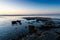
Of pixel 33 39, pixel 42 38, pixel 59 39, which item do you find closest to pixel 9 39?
pixel 33 39

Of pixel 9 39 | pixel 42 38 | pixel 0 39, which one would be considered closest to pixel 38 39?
pixel 42 38

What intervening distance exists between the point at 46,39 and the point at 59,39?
219 centimetres

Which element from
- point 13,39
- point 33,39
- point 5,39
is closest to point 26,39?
point 33,39

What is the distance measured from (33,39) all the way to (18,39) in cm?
269

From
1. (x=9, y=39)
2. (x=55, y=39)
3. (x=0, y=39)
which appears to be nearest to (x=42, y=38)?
(x=55, y=39)

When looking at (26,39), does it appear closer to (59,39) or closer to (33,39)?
(33,39)

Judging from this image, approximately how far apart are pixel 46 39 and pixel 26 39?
328cm

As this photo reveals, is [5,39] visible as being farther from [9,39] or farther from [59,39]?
[59,39]

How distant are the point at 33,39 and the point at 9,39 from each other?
13.6ft

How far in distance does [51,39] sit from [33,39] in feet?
9.76

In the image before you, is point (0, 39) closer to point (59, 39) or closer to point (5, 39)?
point (5, 39)

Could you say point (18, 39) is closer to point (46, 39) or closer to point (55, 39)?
point (46, 39)

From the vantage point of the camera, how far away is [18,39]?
696 inches

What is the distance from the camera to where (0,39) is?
1783 cm
